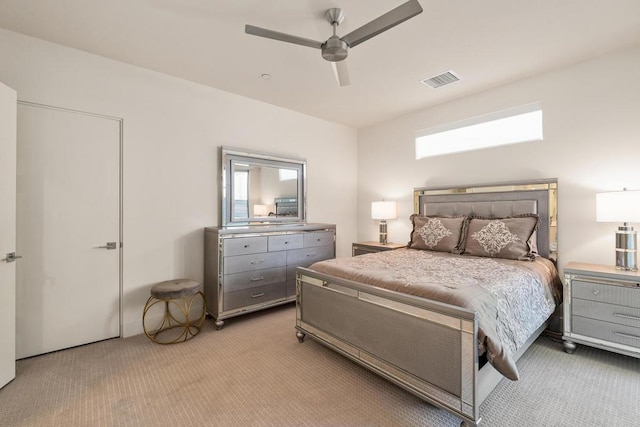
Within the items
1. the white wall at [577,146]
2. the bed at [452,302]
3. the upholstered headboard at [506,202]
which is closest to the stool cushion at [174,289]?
the bed at [452,302]

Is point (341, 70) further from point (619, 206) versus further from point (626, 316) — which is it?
point (626, 316)

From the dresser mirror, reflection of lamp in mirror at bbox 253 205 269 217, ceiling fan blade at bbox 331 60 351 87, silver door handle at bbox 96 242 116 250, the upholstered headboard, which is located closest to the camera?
ceiling fan blade at bbox 331 60 351 87

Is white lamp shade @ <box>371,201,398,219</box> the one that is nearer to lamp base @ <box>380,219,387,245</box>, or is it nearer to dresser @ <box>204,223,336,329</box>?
lamp base @ <box>380,219,387,245</box>

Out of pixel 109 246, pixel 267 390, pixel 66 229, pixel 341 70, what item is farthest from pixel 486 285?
pixel 66 229

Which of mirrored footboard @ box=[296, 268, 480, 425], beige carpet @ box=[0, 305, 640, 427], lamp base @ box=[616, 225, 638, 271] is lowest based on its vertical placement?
Result: beige carpet @ box=[0, 305, 640, 427]

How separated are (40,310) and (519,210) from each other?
491 centimetres

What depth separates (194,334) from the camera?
9.87 feet

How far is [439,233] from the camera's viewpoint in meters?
3.48

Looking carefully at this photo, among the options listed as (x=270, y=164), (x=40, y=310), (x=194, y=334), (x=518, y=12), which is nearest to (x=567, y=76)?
(x=518, y=12)

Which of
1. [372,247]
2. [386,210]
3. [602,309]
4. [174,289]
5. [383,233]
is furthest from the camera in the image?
[383,233]

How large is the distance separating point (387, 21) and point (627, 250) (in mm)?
2825

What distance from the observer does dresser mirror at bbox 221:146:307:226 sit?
11.9 ft

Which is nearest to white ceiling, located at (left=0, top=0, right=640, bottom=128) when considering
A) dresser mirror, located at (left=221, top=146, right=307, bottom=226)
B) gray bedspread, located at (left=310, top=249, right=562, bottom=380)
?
dresser mirror, located at (left=221, top=146, right=307, bottom=226)

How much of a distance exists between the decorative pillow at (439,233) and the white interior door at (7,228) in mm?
3872
